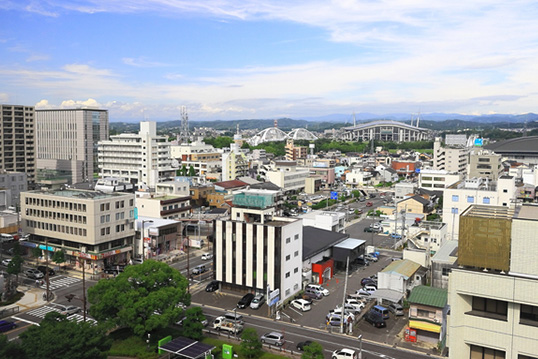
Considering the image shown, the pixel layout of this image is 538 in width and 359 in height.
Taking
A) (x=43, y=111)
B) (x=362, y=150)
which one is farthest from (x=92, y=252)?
(x=362, y=150)

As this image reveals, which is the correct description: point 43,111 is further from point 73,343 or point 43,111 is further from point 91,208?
point 73,343

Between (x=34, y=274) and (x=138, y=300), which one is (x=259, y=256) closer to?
(x=138, y=300)

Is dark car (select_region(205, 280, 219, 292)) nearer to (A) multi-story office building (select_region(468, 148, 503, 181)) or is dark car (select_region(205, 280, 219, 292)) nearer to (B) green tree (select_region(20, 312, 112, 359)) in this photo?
(B) green tree (select_region(20, 312, 112, 359))

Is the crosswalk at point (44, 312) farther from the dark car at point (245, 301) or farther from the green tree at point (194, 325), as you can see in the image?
the dark car at point (245, 301)

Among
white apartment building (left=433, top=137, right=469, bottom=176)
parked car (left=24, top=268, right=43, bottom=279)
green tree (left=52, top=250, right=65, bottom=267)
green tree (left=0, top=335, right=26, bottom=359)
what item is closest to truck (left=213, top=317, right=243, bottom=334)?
green tree (left=0, top=335, right=26, bottom=359)

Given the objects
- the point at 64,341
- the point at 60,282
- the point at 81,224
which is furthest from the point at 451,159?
the point at 64,341

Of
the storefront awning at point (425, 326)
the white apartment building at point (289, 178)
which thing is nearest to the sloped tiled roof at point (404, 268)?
the storefront awning at point (425, 326)
